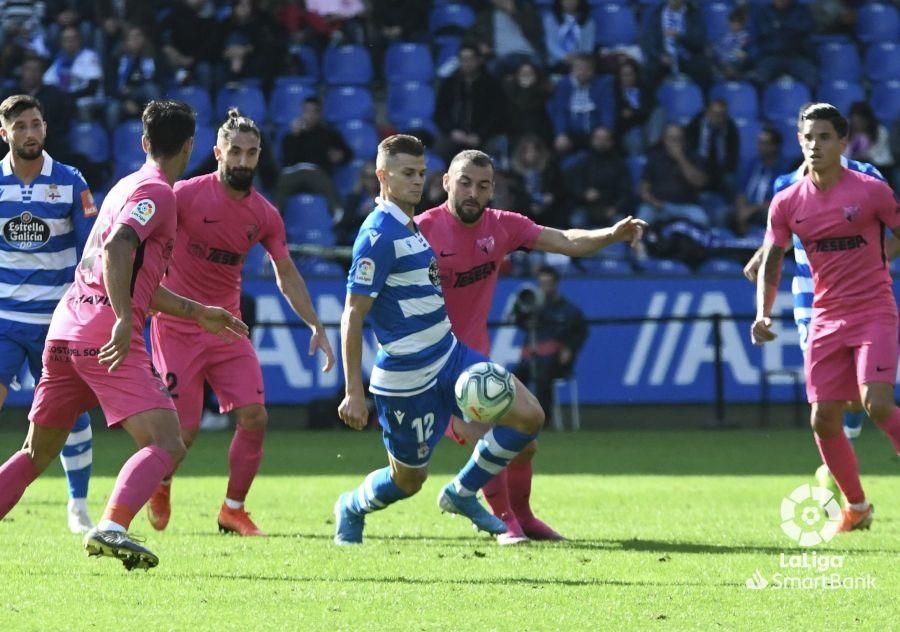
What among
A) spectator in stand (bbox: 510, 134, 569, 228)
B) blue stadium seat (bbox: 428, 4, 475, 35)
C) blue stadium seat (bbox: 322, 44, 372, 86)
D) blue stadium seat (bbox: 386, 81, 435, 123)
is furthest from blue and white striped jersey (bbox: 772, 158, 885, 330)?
blue stadium seat (bbox: 428, 4, 475, 35)

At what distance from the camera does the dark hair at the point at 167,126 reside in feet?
23.7

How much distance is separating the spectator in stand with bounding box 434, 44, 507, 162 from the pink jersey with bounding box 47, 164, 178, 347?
1297cm

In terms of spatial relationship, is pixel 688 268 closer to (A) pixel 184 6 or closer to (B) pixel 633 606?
(A) pixel 184 6

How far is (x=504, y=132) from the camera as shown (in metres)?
20.4

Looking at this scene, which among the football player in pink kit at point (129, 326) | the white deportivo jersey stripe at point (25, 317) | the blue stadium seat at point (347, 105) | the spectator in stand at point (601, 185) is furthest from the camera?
the blue stadium seat at point (347, 105)

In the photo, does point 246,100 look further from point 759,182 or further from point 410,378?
point 410,378

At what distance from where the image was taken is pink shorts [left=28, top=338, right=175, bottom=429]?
283 inches

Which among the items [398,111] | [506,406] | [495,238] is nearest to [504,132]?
[398,111]

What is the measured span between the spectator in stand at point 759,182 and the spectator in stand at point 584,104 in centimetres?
188

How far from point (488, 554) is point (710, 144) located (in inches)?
500

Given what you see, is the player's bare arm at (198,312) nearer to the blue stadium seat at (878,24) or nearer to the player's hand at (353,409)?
the player's hand at (353,409)

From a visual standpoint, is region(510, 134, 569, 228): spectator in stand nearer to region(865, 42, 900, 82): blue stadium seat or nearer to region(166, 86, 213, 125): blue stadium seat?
region(166, 86, 213, 125): blue stadium seat

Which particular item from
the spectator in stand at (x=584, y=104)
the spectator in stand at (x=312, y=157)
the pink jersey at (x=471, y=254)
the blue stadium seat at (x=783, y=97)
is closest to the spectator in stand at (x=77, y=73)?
the spectator in stand at (x=312, y=157)

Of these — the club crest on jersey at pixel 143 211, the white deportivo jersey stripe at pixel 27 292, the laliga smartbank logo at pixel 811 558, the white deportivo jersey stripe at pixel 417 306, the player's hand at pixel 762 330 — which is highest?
the club crest on jersey at pixel 143 211
